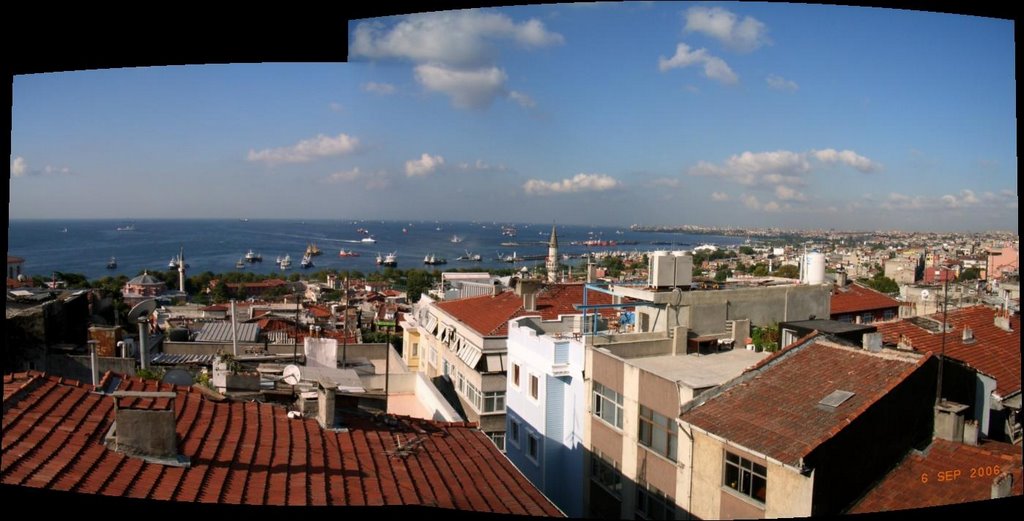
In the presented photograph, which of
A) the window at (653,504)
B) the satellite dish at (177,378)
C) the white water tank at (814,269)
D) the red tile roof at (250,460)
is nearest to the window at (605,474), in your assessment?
the window at (653,504)

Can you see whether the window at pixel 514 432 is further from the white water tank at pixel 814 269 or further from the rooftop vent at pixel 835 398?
Answer: the rooftop vent at pixel 835 398

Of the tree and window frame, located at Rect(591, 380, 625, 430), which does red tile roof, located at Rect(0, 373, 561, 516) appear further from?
the tree

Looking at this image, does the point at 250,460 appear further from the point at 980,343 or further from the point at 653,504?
the point at 980,343

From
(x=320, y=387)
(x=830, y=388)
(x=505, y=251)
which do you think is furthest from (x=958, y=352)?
(x=505, y=251)

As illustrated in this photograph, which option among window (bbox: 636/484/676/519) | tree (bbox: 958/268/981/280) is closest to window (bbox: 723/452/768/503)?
window (bbox: 636/484/676/519)

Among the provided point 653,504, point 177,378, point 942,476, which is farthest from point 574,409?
point 177,378
